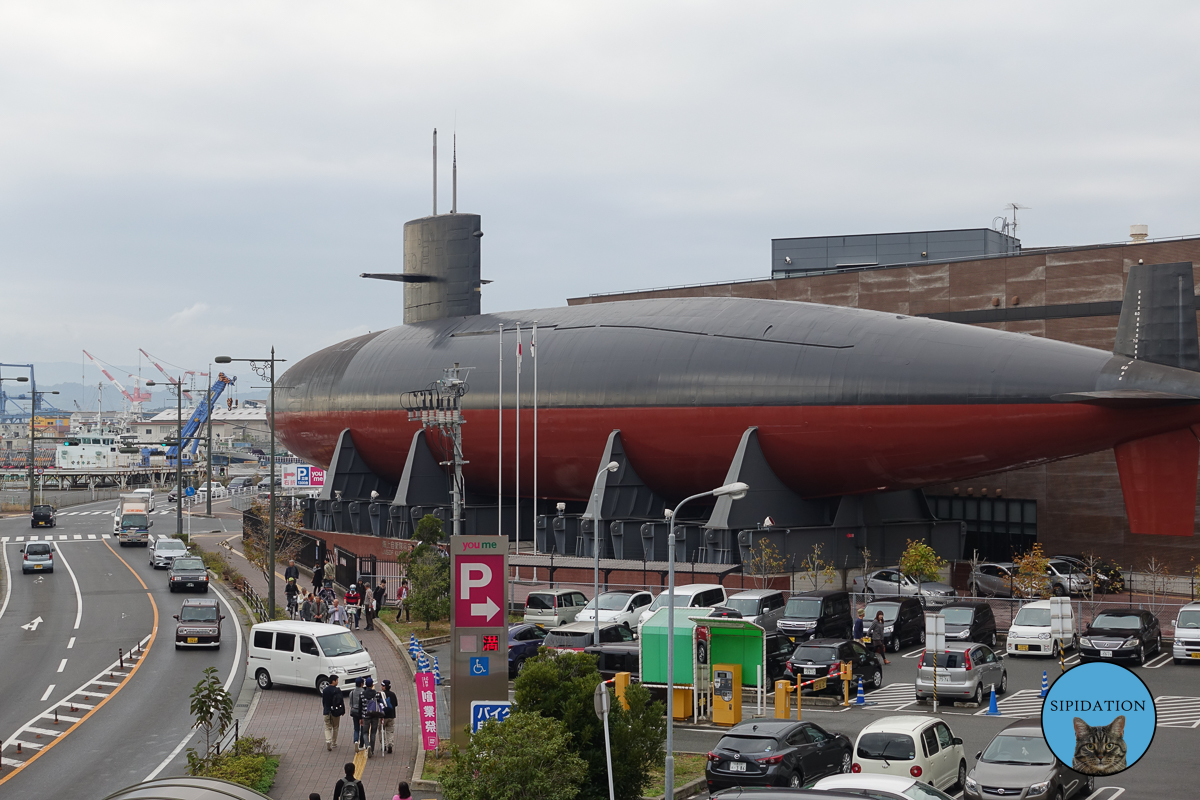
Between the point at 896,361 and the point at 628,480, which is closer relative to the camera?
the point at 896,361

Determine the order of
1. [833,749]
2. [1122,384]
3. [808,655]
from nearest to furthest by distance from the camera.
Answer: [833,749]
[808,655]
[1122,384]

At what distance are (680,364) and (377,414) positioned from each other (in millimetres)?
21069

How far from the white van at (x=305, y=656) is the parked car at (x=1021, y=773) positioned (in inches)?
653

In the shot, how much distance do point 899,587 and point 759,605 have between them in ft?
32.8

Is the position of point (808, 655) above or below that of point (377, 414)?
below

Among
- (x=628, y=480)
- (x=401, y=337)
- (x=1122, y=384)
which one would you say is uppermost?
(x=401, y=337)

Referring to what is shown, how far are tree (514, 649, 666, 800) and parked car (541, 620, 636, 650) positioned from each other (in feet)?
42.1

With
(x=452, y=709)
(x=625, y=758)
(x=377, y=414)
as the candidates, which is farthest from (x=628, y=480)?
(x=625, y=758)

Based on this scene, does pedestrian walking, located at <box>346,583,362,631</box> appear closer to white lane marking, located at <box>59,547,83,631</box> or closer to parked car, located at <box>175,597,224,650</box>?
parked car, located at <box>175,597,224,650</box>

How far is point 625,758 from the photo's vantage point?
65.2 ft

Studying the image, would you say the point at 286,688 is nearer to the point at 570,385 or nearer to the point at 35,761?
the point at 35,761

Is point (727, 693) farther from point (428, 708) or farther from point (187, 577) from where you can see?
point (187, 577)

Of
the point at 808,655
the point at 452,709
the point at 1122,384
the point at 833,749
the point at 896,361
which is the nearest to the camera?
the point at 833,749

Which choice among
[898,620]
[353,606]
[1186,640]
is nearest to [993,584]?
[898,620]
